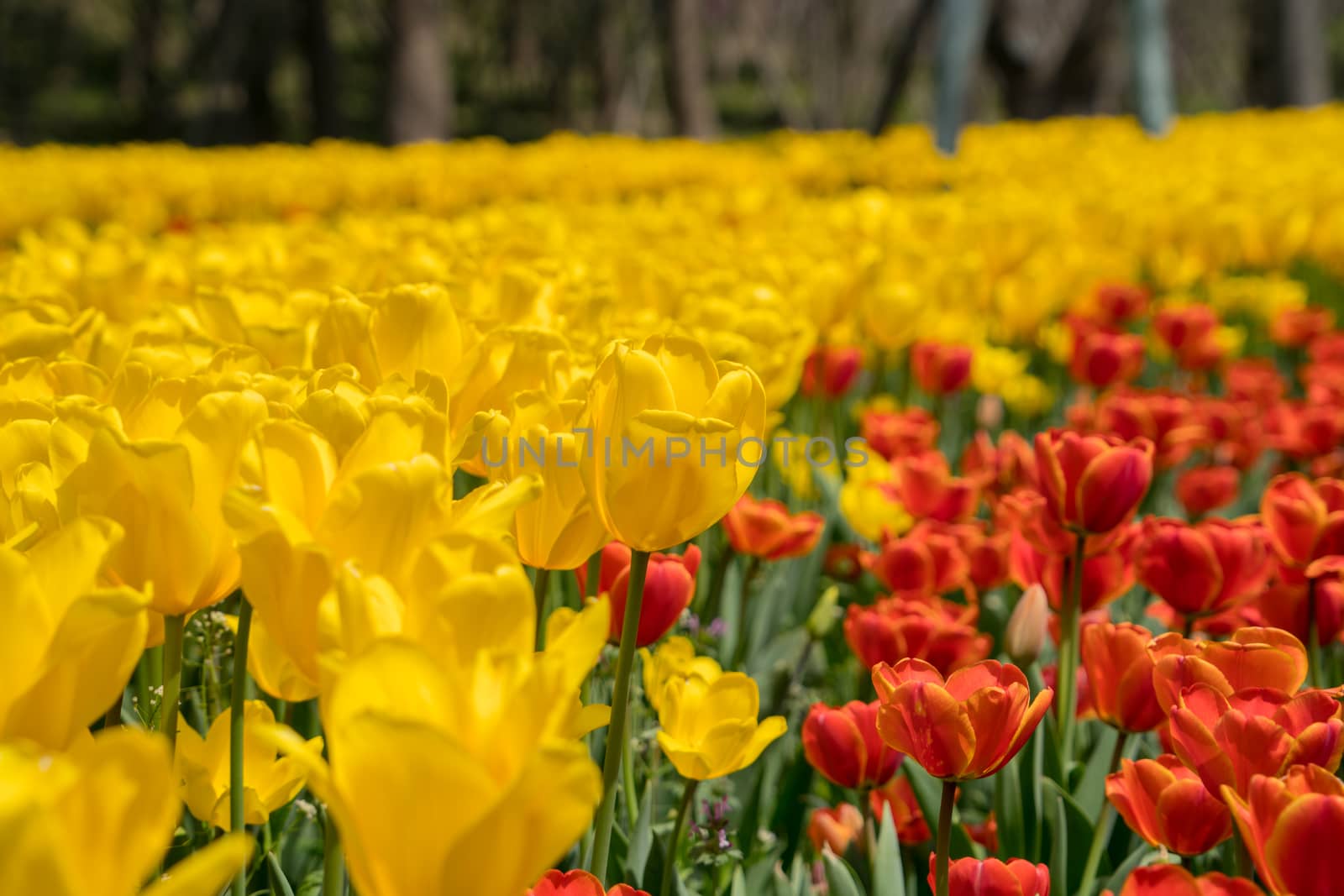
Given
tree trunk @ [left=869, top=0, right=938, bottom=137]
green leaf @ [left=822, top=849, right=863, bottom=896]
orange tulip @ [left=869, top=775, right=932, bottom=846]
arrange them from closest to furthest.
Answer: green leaf @ [left=822, top=849, right=863, bottom=896], orange tulip @ [left=869, top=775, right=932, bottom=846], tree trunk @ [left=869, top=0, right=938, bottom=137]

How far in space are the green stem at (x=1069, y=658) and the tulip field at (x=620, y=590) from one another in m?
0.01

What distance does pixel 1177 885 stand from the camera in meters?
0.80

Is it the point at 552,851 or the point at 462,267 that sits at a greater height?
the point at 462,267

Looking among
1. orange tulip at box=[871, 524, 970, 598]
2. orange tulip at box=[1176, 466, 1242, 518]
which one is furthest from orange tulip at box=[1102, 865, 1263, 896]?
orange tulip at box=[1176, 466, 1242, 518]

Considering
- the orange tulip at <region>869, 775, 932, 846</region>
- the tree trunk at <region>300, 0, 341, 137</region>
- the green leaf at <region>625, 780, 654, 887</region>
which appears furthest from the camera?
the tree trunk at <region>300, 0, 341, 137</region>

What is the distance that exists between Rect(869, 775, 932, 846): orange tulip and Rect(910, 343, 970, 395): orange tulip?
1.47 meters

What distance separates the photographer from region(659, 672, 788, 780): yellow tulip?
1.12 m

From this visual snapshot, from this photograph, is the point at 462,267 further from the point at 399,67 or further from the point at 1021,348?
the point at 399,67

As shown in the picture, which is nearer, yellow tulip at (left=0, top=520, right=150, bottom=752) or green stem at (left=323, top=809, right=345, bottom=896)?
yellow tulip at (left=0, top=520, right=150, bottom=752)

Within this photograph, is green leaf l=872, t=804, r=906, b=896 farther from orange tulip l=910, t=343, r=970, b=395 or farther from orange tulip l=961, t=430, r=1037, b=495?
orange tulip l=910, t=343, r=970, b=395

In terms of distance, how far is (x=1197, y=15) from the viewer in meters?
46.1

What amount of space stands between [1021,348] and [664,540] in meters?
3.31

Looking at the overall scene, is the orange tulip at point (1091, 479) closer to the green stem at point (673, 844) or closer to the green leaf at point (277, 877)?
the green stem at point (673, 844)

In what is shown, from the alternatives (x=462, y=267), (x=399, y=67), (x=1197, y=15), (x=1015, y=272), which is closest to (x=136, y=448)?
(x=462, y=267)
